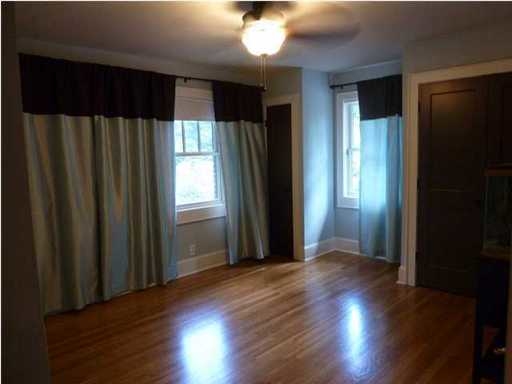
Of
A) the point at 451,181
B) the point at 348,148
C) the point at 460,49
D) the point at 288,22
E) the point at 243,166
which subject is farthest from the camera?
the point at 348,148

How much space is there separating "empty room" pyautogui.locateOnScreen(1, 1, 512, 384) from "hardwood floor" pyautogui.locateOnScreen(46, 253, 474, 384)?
0.06 ft

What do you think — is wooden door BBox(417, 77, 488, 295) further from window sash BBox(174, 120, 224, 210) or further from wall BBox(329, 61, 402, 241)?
window sash BBox(174, 120, 224, 210)

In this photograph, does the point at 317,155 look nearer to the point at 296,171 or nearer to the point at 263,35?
the point at 296,171

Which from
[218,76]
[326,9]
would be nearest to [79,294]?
[218,76]

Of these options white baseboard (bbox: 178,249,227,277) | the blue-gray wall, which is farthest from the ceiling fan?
white baseboard (bbox: 178,249,227,277)

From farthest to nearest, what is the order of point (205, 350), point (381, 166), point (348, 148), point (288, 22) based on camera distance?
1. point (348, 148)
2. point (381, 166)
3. point (288, 22)
4. point (205, 350)

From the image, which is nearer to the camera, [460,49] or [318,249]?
[460,49]

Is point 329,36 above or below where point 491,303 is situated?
above

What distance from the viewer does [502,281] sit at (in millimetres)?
1895

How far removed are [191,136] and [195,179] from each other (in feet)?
1.64

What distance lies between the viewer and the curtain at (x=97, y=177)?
3113 millimetres

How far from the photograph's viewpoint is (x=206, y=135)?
14.4ft

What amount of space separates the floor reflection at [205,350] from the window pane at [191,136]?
198 centimetres

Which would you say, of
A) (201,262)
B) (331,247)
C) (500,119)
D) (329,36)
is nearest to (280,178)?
(331,247)
